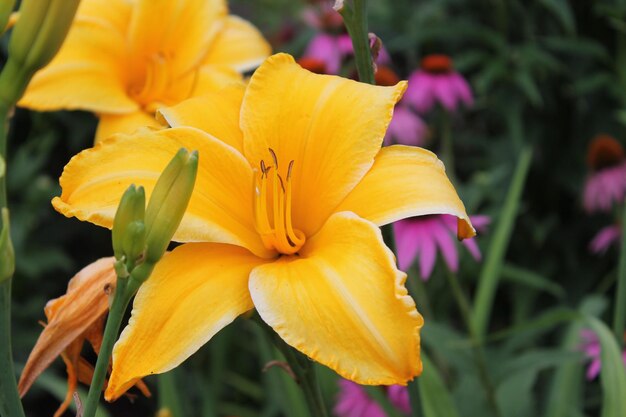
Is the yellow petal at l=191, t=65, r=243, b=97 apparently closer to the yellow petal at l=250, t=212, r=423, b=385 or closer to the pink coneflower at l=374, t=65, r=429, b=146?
the yellow petal at l=250, t=212, r=423, b=385

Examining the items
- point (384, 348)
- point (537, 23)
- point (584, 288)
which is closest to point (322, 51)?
point (537, 23)

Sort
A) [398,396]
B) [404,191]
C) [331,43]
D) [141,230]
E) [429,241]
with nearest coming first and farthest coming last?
[141,230]
[404,191]
[398,396]
[429,241]
[331,43]

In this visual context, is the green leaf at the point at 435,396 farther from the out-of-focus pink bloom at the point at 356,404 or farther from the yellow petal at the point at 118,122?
the yellow petal at the point at 118,122

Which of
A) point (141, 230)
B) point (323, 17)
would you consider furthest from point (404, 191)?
point (323, 17)

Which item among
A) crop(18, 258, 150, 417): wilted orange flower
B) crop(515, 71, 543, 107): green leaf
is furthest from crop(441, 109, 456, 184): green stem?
crop(18, 258, 150, 417): wilted orange flower

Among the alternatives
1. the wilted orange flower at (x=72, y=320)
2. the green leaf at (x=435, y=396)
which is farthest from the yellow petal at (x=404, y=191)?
the green leaf at (x=435, y=396)

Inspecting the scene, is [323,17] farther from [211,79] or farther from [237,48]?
[211,79]
